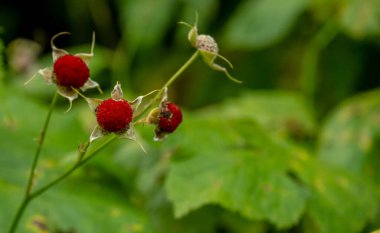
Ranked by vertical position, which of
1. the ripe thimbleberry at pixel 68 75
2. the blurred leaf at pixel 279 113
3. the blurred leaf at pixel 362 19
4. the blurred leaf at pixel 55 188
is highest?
the ripe thimbleberry at pixel 68 75

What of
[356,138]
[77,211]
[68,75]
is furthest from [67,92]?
[356,138]

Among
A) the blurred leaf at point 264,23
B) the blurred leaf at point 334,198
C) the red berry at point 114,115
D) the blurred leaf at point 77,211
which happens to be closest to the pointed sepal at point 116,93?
the red berry at point 114,115

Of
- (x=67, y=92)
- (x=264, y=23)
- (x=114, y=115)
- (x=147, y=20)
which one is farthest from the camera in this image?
(x=147, y=20)

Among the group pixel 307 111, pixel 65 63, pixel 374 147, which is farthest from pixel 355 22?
pixel 65 63

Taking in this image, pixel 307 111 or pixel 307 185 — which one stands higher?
pixel 307 185

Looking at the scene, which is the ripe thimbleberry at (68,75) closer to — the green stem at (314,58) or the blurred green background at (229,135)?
the blurred green background at (229,135)

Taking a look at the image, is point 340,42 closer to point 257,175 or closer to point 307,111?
point 307,111

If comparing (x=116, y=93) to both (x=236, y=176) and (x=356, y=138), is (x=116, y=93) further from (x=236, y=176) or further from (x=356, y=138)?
(x=356, y=138)

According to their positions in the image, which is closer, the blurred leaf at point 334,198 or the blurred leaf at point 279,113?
the blurred leaf at point 334,198
